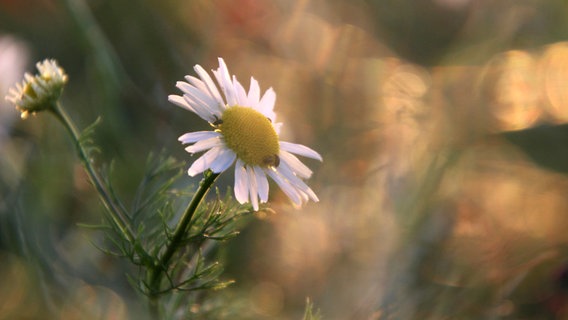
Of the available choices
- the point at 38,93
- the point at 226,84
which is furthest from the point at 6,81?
the point at 226,84

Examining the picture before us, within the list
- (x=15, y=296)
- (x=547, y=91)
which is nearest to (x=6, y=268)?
(x=15, y=296)

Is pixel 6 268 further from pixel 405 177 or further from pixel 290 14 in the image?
pixel 290 14

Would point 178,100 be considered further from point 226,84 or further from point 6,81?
point 6,81

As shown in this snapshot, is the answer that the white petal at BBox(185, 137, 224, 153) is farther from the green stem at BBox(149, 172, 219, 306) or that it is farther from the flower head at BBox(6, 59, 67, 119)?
the flower head at BBox(6, 59, 67, 119)

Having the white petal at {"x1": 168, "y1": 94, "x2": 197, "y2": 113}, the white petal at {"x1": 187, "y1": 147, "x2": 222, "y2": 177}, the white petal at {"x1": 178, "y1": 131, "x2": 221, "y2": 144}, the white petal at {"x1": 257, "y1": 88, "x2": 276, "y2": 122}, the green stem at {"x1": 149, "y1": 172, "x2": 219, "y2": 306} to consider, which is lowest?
the green stem at {"x1": 149, "y1": 172, "x2": 219, "y2": 306}

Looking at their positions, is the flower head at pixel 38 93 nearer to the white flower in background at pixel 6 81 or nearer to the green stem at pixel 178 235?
the green stem at pixel 178 235

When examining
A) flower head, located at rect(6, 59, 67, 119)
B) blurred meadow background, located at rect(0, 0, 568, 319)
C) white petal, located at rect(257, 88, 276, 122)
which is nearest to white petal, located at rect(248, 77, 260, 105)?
white petal, located at rect(257, 88, 276, 122)
